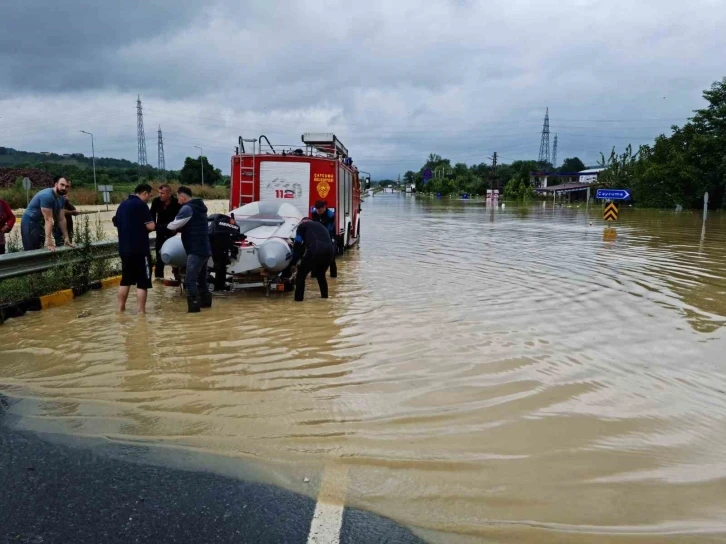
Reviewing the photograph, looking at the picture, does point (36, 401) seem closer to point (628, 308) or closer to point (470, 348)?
point (470, 348)

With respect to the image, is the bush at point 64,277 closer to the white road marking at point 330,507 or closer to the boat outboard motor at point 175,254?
the boat outboard motor at point 175,254

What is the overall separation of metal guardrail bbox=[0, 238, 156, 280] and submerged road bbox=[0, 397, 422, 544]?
4760 millimetres

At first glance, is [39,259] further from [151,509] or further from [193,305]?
[151,509]

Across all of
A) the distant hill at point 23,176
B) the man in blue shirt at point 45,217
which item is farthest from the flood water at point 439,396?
the distant hill at point 23,176

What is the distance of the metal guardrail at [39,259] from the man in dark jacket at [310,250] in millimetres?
3349

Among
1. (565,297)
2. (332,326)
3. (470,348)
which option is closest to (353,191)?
(565,297)

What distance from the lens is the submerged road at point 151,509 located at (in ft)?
9.90

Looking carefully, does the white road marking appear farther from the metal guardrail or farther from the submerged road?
the metal guardrail

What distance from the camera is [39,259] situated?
27.5 feet

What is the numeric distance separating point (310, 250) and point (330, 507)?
19.2 feet

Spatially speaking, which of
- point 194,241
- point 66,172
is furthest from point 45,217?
point 66,172

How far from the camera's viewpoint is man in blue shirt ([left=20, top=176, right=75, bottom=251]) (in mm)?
8820

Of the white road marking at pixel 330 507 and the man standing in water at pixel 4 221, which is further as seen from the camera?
the man standing in water at pixel 4 221

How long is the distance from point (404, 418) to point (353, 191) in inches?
529
